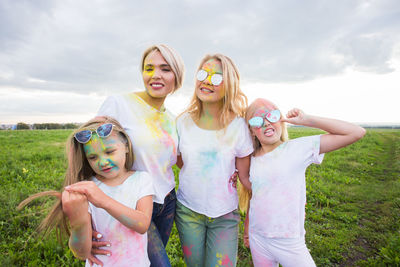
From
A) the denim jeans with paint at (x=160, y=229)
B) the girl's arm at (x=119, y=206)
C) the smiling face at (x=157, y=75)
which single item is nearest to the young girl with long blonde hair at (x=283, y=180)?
the denim jeans with paint at (x=160, y=229)

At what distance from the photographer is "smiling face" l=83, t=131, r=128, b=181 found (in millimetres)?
2031

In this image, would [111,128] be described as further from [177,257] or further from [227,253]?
[177,257]

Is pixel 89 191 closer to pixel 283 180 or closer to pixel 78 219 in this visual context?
pixel 78 219

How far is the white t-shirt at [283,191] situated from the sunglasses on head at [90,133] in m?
1.54

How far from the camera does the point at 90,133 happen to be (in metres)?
2.03

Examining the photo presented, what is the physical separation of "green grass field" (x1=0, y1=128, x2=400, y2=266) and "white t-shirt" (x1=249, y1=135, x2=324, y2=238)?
5.46 feet

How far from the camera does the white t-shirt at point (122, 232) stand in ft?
6.43

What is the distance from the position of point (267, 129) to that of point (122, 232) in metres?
1.72

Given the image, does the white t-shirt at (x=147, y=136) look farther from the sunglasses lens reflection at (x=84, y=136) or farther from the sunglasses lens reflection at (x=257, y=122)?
the sunglasses lens reflection at (x=257, y=122)

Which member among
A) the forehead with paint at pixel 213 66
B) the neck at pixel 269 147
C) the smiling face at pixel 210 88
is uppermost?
the forehead with paint at pixel 213 66

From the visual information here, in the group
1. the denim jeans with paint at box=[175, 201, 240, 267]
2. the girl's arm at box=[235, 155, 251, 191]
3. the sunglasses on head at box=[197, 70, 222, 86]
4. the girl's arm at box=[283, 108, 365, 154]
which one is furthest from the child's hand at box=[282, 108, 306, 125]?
the denim jeans with paint at box=[175, 201, 240, 267]

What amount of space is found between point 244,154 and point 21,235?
4065 mm

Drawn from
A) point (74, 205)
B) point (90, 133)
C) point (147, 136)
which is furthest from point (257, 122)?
point (74, 205)

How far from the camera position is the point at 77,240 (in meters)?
1.67
